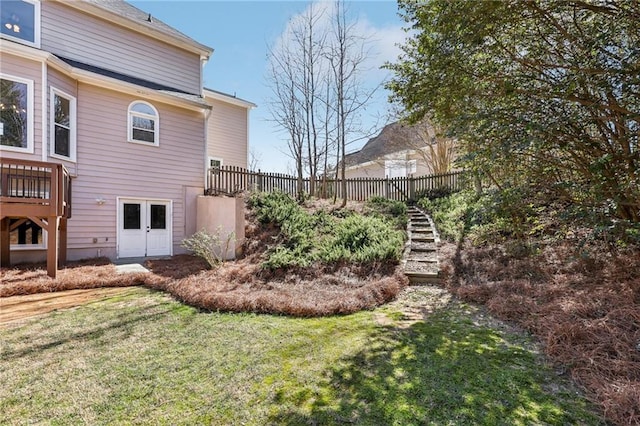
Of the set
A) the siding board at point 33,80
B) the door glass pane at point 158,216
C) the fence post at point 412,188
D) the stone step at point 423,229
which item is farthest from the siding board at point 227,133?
the stone step at point 423,229

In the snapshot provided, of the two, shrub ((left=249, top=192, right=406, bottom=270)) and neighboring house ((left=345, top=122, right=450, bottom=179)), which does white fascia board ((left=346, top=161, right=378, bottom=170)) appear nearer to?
neighboring house ((left=345, top=122, right=450, bottom=179))

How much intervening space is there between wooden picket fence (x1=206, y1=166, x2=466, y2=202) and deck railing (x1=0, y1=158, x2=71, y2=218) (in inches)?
181

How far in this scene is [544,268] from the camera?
18.4 feet

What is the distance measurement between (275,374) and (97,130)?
9381 millimetres

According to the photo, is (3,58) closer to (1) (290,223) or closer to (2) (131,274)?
(2) (131,274)

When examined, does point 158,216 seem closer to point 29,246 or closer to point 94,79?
point 29,246

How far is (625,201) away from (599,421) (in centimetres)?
308

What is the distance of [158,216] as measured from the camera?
33.1 ft

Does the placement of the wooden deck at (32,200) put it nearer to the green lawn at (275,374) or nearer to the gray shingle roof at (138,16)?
the green lawn at (275,374)

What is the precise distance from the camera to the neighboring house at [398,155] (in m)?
17.1

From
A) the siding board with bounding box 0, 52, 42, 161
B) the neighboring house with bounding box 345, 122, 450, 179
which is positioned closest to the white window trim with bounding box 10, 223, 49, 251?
the siding board with bounding box 0, 52, 42, 161

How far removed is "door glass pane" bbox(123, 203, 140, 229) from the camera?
9.49 meters

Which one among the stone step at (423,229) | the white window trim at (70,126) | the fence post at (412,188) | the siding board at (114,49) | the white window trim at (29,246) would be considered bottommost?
the white window trim at (29,246)

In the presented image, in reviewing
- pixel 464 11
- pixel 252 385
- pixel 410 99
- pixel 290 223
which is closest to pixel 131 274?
pixel 290 223
